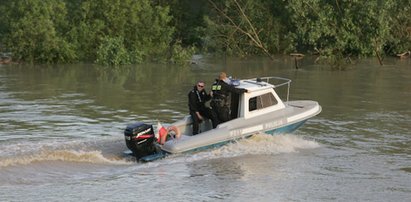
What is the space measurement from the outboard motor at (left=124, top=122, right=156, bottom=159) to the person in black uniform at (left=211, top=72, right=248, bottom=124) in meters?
1.82

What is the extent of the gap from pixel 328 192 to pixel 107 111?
1034cm

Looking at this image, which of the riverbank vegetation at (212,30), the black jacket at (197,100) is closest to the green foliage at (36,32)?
the riverbank vegetation at (212,30)

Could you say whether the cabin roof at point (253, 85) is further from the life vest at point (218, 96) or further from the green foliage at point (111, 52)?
the green foliage at point (111, 52)

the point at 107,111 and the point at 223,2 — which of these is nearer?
the point at 107,111

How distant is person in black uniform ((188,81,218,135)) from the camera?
15.7 metres

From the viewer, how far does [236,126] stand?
15.4 metres

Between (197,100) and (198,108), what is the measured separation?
0.19 metres

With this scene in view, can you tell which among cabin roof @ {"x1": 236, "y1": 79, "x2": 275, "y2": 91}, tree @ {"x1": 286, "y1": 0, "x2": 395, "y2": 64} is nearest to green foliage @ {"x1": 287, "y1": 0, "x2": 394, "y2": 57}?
tree @ {"x1": 286, "y1": 0, "x2": 395, "y2": 64}

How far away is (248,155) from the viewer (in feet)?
49.6

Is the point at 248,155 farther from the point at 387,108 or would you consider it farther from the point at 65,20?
the point at 65,20

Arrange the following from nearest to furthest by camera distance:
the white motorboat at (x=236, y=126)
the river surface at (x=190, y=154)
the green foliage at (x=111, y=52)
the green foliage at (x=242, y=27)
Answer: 1. the river surface at (x=190, y=154)
2. the white motorboat at (x=236, y=126)
3. the green foliage at (x=111, y=52)
4. the green foliage at (x=242, y=27)

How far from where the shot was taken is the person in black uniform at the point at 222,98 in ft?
51.1

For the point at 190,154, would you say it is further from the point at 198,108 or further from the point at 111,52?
the point at 111,52

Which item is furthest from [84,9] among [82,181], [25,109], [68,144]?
[82,181]
